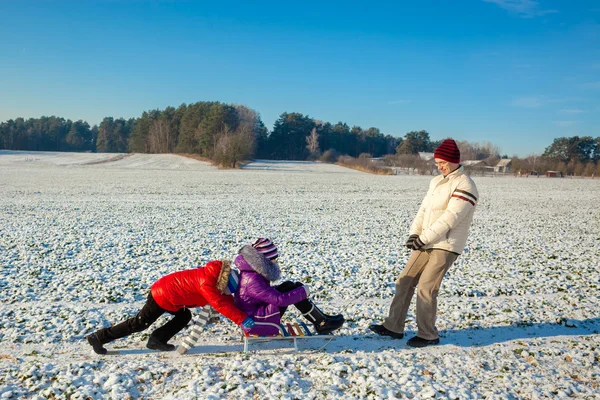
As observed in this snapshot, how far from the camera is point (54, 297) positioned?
7.48m

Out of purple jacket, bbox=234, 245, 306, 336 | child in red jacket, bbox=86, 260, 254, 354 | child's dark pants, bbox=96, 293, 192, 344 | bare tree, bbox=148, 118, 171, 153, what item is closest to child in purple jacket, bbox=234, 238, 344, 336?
purple jacket, bbox=234, 245, 306, 336

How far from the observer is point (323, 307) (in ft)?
24.2

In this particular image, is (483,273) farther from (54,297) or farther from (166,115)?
(166,115)

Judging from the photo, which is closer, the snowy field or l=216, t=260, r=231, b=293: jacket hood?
the snowy field

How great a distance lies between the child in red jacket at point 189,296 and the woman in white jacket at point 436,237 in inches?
86.3

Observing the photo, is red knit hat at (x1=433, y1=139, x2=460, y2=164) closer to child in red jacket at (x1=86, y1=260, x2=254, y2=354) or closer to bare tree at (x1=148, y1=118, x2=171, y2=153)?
child in red jacket at (x1=86, y1=260, x2=254, y2=354)

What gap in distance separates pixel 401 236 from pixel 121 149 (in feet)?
445

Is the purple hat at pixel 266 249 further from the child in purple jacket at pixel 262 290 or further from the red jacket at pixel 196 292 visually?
the red jacket at pixel 196 292

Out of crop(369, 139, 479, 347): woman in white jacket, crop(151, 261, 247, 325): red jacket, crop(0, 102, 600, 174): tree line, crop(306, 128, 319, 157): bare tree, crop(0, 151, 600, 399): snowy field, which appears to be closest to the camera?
crop(0, 151, 600, 399): snowy field

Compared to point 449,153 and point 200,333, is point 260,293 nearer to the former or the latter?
point 200,333

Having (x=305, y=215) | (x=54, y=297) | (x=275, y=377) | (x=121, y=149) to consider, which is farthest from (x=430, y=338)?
(x=121, y=149)

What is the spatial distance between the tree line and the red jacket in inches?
3237

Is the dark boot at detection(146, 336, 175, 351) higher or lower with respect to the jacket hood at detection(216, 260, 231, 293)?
lower

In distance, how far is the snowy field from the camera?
15.0 feet
